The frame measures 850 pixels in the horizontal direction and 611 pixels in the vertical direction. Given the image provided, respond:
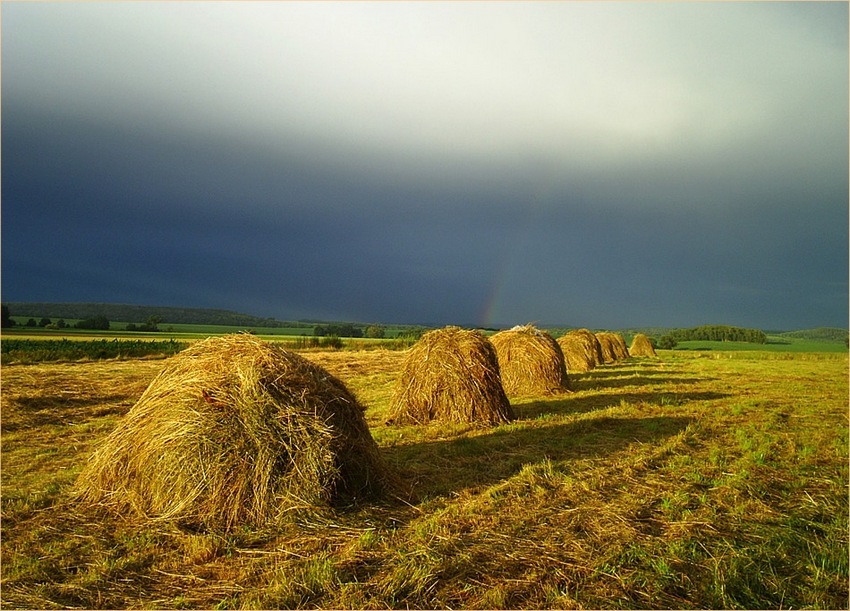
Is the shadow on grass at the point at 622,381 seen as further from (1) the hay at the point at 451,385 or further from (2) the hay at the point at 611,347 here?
(2) the hay at the point at 611,347

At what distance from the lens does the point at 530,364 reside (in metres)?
16.8

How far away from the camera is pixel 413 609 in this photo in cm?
399

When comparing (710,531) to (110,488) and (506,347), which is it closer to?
(110,488)

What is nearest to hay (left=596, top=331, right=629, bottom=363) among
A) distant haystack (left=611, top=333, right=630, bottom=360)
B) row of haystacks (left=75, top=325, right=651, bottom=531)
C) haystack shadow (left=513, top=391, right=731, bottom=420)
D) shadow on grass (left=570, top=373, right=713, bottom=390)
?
distant haystack (left=611, top=333, right=630, bottom=360)

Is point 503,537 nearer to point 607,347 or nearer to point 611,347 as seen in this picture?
point 607,347

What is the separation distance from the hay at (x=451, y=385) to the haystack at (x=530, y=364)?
4.36 meters

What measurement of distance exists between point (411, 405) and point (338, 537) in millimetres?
6888

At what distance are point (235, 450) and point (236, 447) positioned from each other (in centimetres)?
3

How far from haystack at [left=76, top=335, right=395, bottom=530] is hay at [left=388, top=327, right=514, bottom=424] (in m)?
5.12

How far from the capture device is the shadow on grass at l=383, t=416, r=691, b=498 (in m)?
7.45

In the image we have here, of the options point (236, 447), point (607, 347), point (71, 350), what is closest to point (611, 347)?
point (607, 347)

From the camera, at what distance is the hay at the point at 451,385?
38.8 feet

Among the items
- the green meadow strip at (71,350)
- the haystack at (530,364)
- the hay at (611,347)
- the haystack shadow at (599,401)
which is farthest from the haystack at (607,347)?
the green meadow strip at (71,350)

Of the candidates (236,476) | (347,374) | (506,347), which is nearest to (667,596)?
(236,476)
